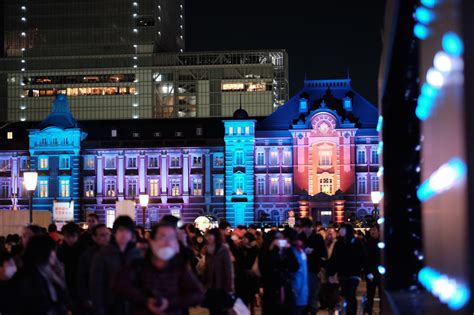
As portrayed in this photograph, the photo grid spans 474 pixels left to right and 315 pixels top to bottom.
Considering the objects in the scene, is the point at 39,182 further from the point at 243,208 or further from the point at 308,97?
the point at 308,97

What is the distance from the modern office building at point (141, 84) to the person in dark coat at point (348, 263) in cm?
12490

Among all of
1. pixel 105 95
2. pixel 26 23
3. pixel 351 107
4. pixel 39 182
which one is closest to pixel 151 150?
pixel 39 182

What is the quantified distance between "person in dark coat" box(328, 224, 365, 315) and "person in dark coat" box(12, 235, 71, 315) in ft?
28.3

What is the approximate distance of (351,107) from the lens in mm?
89562

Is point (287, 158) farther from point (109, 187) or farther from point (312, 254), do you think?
point (312, 254)

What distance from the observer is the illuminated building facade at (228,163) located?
8875 cm

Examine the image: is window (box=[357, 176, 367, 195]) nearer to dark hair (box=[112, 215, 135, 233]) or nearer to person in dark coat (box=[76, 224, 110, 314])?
person in dark coat (box=[76, 224, 110, 314])

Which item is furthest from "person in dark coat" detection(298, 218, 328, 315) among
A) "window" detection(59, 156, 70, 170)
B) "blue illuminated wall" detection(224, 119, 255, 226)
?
"window" detection(59, 156, 70, 170)

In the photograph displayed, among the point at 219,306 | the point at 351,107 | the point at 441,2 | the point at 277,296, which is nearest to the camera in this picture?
the point at 441,2

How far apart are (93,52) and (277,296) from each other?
5242 inches

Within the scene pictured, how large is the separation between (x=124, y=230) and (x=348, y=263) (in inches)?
320

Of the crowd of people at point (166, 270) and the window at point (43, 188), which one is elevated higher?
the window at point (43, 188)

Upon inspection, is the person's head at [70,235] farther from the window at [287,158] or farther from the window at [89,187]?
the window at [89,187]

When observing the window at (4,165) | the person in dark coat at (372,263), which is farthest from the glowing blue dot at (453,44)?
the window at (4,165)
